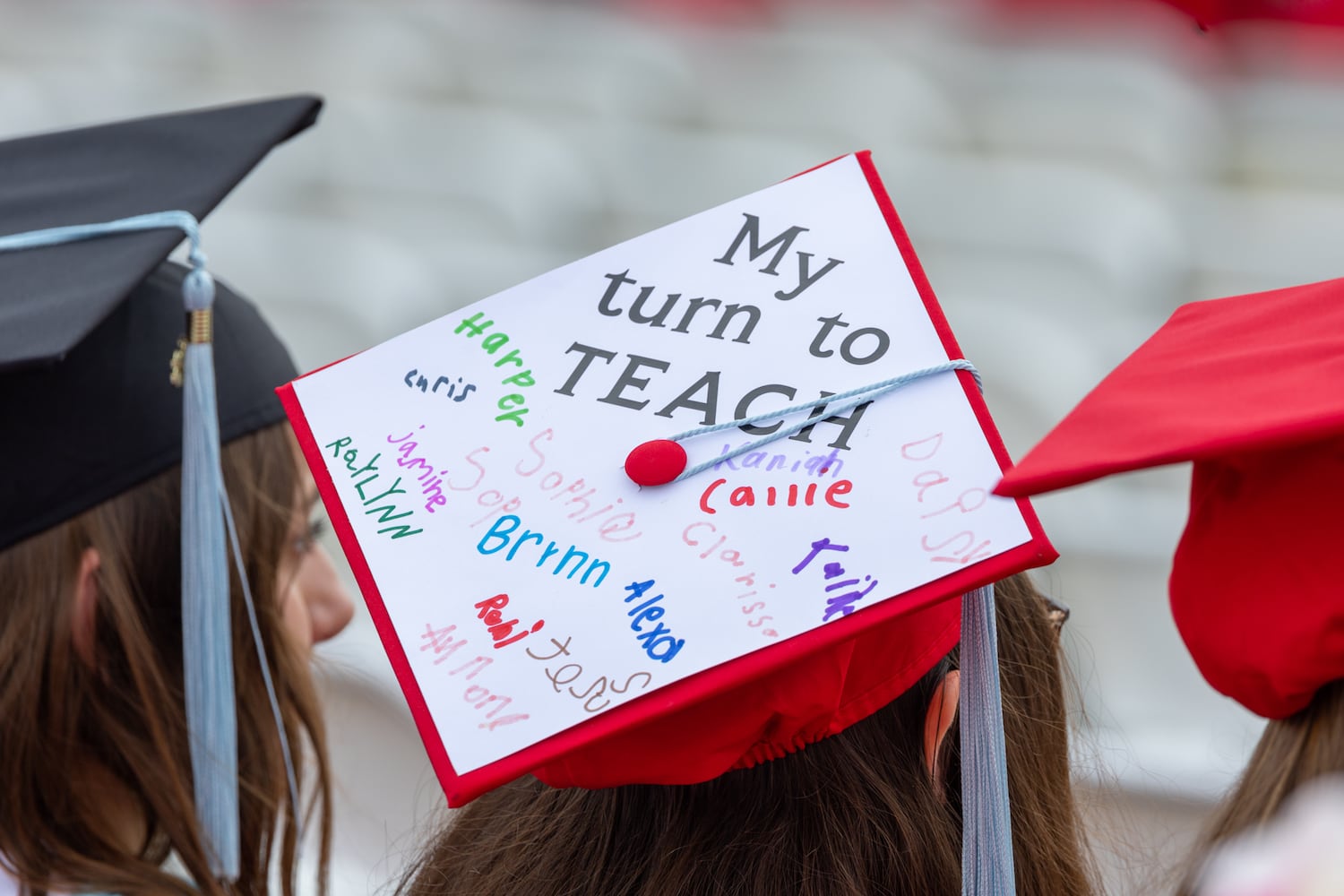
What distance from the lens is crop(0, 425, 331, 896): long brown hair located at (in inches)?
41.7

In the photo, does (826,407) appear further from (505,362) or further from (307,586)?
(307,586)

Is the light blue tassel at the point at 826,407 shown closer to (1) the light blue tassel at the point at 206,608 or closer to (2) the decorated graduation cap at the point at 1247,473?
(2) the decorated graduation cap at the point at 1247,473

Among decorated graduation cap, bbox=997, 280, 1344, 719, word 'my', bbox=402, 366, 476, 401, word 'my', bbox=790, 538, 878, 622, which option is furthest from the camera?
word 'my', bbox=402, 366, 476, 401

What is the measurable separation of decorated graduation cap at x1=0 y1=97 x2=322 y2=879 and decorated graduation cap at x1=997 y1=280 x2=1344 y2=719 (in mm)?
744

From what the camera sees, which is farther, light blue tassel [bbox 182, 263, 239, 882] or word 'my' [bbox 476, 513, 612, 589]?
light blue tassel [bbox 182, 263, 239, 882]

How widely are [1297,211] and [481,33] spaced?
2094 mm

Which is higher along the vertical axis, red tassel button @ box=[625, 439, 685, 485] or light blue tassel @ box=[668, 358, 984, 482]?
red tassel button @ box=[625, 439, 685, 485]

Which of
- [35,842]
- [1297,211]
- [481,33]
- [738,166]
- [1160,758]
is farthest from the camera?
[481,33]

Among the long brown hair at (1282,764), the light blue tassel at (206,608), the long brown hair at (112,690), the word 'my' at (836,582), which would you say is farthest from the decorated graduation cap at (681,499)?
the long brown hair at (112,690)

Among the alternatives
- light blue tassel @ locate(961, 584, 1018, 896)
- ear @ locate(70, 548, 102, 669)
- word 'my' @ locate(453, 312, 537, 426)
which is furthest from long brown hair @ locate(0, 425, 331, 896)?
light blue tassel @ locate(961, 584, 1018, 896)

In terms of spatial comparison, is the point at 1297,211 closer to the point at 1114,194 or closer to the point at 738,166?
the point at 1114,194

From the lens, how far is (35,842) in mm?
1068

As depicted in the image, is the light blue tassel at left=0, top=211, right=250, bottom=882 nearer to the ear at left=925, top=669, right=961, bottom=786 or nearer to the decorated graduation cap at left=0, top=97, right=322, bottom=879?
the decorated graduation cap at left=0, top=97, right=322, bottom=879

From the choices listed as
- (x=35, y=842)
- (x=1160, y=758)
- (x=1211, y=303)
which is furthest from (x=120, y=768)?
(x=1160, y=758)
